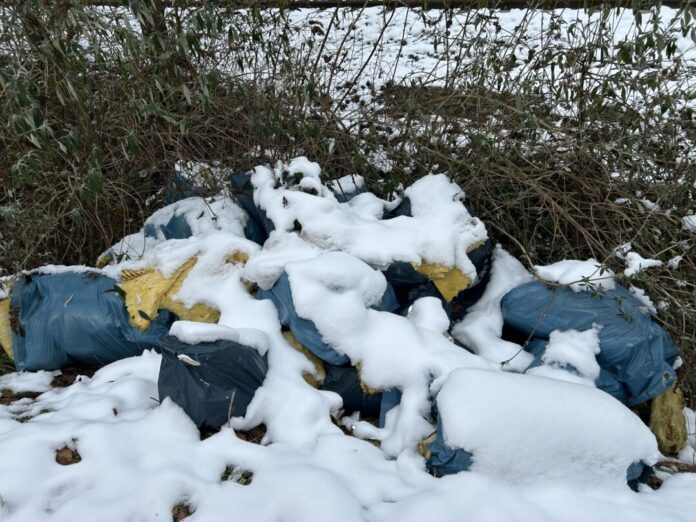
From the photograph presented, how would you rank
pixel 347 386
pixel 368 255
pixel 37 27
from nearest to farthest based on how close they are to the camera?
pixel 347 386 → pixel 368 255 → pixel 37 27

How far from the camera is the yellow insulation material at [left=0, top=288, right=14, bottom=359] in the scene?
2.23 m

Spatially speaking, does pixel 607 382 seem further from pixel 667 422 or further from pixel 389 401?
pixel 389 401

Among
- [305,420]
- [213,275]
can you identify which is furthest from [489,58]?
[305,420]

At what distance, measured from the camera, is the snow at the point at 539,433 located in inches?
57.5

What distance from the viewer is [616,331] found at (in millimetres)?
1951

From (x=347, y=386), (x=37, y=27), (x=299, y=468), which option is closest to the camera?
(x=299, y=468)

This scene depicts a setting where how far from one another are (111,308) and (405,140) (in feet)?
5.39

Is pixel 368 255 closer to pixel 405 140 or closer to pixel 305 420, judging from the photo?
pixel 305 420

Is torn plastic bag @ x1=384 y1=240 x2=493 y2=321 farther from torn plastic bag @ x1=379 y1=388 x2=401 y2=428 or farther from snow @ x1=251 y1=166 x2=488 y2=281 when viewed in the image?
torn plastic bag @ x1=379 y1=388 x2=401 y2=428

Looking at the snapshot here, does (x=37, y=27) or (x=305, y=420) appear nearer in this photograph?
(x=305, y=420)

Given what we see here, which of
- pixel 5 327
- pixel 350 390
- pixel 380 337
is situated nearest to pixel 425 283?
pixel 380 337

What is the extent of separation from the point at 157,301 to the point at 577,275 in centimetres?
166

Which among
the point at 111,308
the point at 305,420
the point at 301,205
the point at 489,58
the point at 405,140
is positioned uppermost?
the point at 489,58

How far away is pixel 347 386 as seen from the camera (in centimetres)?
189
